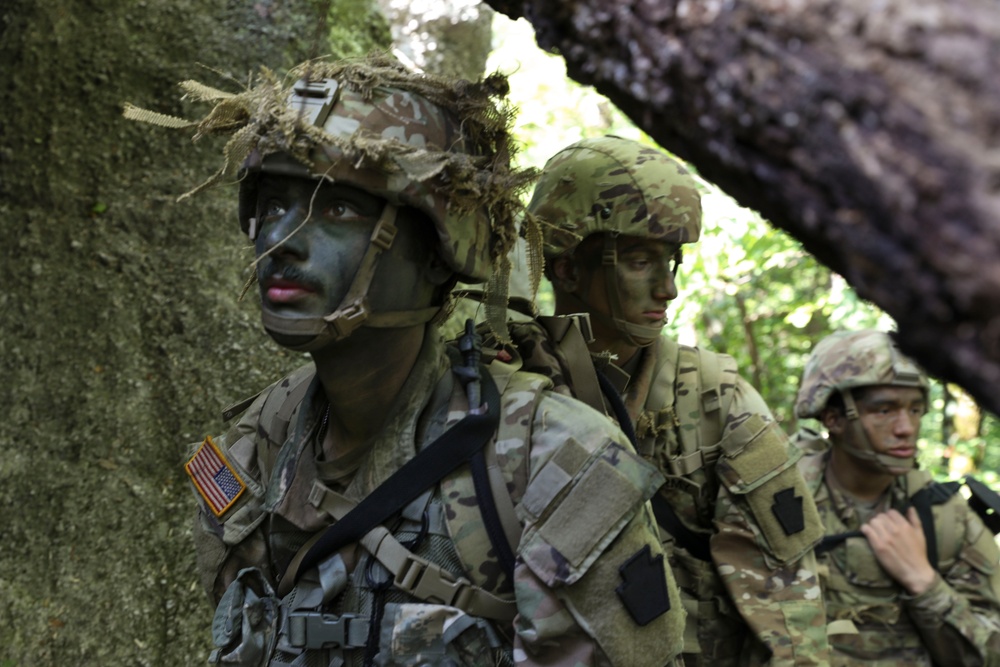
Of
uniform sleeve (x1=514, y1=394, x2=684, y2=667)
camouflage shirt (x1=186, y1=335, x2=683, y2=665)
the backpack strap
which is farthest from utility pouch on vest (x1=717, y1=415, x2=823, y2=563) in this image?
uniform sleeve (x1=514, y1=394, x2=684, y2=667)

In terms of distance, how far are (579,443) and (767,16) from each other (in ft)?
5.59

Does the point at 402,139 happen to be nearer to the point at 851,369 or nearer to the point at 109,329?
the point at 109,329

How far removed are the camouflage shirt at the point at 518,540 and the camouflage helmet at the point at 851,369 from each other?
3189 millimetres

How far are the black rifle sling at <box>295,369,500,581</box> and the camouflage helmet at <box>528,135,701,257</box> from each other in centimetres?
126

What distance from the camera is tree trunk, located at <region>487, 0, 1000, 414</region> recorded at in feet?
3.80

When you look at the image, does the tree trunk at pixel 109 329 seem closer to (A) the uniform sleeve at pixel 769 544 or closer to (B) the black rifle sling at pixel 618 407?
(B) the black rifle sling at pixel 618 407

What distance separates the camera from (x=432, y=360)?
133 inches

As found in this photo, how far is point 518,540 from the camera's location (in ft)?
9.75

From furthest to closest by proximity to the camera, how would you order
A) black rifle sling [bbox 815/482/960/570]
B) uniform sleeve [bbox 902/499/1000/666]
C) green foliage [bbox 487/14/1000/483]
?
green foliage [bbox 487/14/1000/483] < black rifle sling [bbox 815/482/960/570] < uniform sleeve [bbox 902/499/1000/666]

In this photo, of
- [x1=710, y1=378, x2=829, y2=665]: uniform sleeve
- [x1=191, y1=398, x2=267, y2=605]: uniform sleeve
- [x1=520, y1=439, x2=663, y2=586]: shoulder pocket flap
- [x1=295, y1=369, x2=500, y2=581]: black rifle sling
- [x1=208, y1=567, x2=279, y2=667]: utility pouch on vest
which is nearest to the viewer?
[x1=520, y1=439, x2=663, y2=586]: shoulder pocket flap

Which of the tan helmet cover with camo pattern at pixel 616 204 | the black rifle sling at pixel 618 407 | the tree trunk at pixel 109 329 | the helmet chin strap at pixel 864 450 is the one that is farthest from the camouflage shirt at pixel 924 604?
the tree trunk at pixel 109 329

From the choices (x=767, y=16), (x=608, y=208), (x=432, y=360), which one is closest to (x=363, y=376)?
(x=432, y=360)

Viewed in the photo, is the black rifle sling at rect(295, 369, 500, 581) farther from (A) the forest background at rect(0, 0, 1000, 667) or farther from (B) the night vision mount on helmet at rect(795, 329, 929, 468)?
(B) the night vision mount on helmet at rect(795, 329, 929, 468)

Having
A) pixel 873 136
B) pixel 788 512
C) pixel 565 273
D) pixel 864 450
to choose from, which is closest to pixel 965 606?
pixel 864 450
